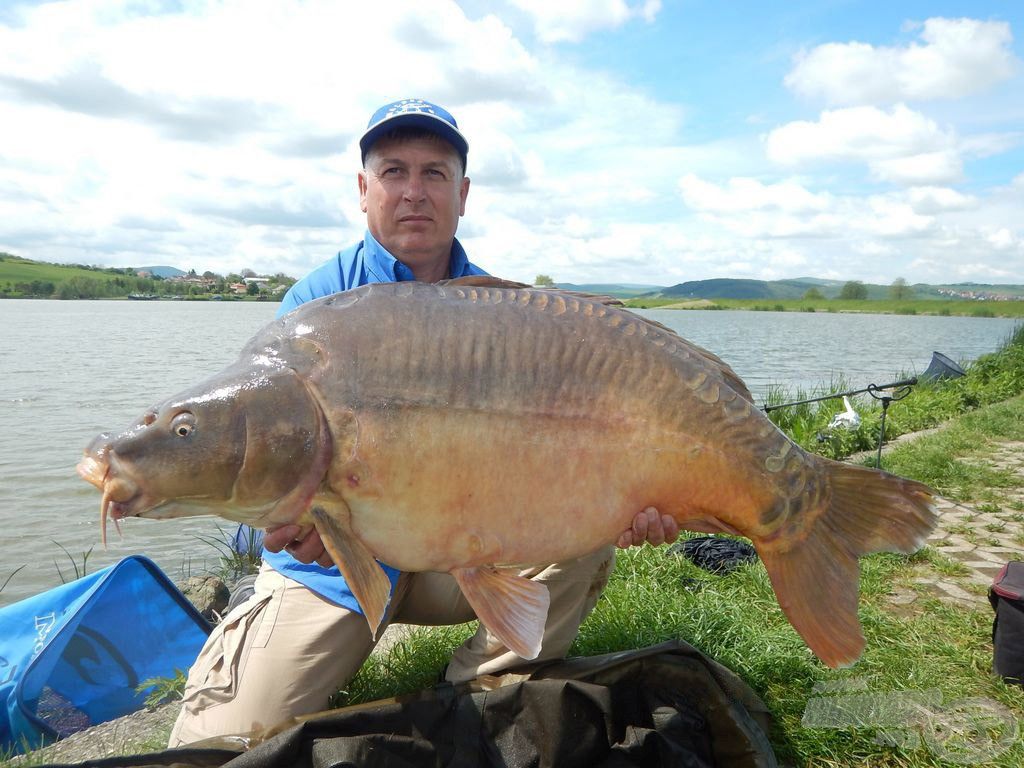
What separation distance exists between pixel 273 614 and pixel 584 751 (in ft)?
3.36

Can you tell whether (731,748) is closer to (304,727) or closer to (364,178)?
(304,727)

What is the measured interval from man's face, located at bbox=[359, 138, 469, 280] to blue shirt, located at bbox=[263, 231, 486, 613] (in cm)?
7

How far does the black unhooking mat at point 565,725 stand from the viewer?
1.75 meters

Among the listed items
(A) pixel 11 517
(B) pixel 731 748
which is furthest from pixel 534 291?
(A) pixel 11 517

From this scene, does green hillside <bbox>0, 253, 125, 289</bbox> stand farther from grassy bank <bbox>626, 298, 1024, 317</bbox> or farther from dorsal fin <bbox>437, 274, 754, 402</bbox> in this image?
dorsal fin <bbox>437, 274, 754, 402</bbox>

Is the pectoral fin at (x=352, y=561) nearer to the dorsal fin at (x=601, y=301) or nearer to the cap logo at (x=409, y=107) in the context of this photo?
the dorsal fin at (x=601, y=301)

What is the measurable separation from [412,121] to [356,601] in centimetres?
152

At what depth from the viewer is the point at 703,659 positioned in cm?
192

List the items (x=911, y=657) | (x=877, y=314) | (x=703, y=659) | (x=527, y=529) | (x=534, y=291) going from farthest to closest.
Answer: (x=877, y=314)
(x=911, y=657)
(x=703, y=659)
(x=534, y=291)
(x=527, y=529)

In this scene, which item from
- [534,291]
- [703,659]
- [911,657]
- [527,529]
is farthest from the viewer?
[911,657]

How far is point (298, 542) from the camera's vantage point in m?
1.79

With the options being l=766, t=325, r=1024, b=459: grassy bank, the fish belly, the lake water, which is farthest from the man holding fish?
→ l=766, t=325, r=1024, b=459: grassy bank

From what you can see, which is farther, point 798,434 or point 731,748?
point 798,434

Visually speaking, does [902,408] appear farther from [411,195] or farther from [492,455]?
[492,455]
